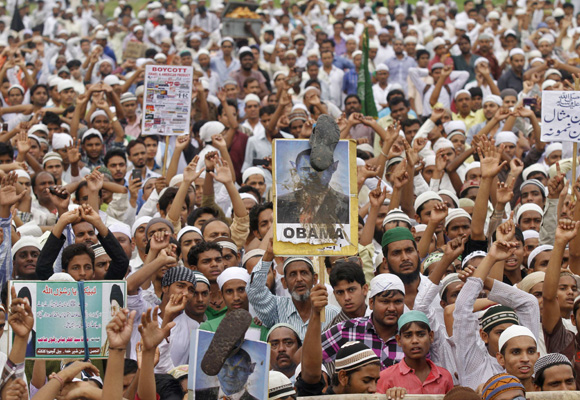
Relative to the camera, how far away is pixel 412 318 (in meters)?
6.42

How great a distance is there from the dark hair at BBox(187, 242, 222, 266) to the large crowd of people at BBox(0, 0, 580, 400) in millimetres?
11

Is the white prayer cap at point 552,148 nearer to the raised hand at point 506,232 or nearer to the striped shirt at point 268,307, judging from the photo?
the raised hand at point 506,232

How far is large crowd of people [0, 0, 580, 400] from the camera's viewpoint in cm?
615

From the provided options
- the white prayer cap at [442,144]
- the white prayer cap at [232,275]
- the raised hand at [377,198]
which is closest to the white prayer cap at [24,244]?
the white prayer cap at [232,275]

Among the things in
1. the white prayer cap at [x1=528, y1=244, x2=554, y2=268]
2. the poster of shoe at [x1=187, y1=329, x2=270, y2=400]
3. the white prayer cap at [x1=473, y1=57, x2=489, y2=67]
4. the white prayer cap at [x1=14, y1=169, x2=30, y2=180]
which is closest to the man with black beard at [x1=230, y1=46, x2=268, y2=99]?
the white prayer cap at [x1=473, y1=57, x2=489, y2=67]

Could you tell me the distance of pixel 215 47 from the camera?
19.9 metres

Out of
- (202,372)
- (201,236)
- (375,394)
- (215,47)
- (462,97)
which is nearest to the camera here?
(202,372)

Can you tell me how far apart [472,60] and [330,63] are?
8.42 feet

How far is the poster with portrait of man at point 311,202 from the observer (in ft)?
21.7

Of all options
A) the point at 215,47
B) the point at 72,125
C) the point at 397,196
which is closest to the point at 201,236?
the point at 397,196

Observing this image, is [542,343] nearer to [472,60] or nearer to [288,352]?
[288,352]

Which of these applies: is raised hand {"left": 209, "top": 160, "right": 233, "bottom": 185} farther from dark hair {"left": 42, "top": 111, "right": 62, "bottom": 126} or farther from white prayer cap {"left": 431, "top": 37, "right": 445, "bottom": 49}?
white prayer cap {"left": 431, "top": 37, "right": 445, "bottom": 49}

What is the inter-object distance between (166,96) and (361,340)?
215 inches

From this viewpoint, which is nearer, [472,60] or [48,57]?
[472,60]
